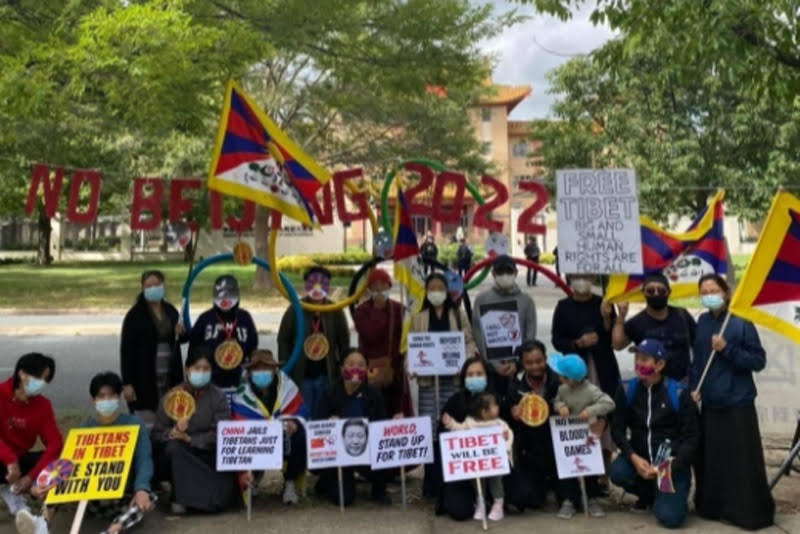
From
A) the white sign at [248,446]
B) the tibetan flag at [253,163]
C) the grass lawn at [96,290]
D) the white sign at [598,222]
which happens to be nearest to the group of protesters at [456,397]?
the white sign at [248,446]

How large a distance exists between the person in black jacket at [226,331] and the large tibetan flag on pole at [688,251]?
3451mm

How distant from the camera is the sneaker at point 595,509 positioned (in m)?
5.37

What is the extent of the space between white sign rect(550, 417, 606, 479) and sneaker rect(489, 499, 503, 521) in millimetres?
450

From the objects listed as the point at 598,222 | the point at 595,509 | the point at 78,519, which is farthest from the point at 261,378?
the point at 598,222

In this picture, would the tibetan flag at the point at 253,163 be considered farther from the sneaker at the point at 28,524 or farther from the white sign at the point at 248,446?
the sneaker at the point at 28,524

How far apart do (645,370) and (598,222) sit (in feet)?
5.45

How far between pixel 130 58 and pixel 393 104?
15.0 metres

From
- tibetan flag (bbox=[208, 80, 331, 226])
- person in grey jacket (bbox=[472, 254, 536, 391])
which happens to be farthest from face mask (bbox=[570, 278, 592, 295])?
tibetan flag (bbox=[208, 80, 331, 226])

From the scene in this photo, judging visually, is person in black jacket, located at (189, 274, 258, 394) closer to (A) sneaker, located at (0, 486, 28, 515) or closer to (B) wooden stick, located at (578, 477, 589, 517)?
(A) sneaker, located at (0, 486, 28, 515)

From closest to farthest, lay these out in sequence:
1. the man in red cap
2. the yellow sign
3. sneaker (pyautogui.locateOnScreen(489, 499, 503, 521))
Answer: the yellow sign < sneaker (pyautogui.locateOnScreen(489, 499, 503, 521)) < the man in red cap

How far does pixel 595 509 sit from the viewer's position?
17.7 ft

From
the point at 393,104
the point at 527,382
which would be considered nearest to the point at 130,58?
the point at 527,382

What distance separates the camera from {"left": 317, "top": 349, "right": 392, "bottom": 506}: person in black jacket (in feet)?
18.9

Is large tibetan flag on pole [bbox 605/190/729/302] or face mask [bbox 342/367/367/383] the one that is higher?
large tibetan flag on pole [bbox 605/190/729/302]
